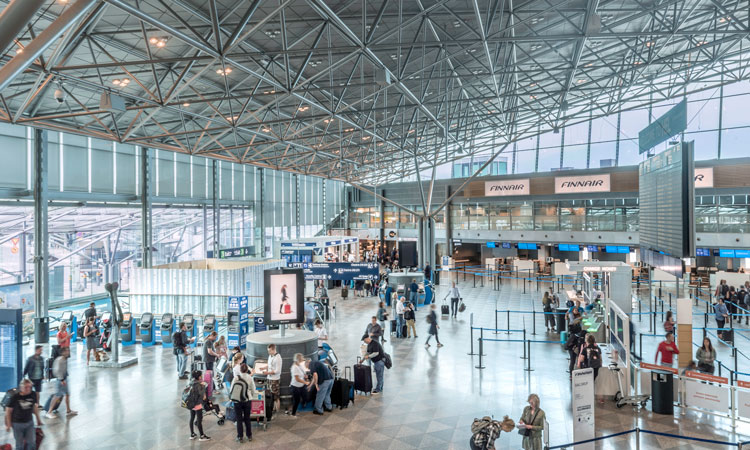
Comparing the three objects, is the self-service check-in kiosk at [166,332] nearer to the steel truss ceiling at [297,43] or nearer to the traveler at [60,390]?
the traveler at [60,390]

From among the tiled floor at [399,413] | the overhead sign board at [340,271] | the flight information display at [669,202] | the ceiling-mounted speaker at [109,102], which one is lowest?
the tiled floor at [399,413]

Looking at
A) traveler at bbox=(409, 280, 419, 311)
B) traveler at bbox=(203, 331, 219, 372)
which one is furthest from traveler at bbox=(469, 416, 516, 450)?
traveler at bbox=(409, 280, 419, 311)

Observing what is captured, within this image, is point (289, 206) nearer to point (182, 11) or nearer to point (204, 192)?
point (204, 192)

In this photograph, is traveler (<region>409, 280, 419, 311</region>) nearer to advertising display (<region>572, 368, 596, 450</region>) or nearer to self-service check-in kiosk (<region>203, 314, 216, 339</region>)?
self-service check-in kiosk (<region>203, 314, 216, 339</region>)

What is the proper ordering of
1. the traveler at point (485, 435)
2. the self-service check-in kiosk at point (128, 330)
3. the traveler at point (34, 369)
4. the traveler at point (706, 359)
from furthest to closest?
the self-service check-in kiosk at point (128, 330) → the traveler at point (706, 359) → the traveler at point (34, 369) → the traveler at point (485, 435)

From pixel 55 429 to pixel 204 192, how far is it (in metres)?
23.1

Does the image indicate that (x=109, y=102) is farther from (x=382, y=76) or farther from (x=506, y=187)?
(x=506, y=187)

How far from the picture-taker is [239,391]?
8.18 m

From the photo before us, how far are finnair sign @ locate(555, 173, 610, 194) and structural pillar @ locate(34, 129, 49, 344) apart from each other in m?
31.4

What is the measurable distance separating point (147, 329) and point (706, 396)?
50.3 ft

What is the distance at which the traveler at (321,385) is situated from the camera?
9508mm

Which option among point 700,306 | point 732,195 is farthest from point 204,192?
point 732,195

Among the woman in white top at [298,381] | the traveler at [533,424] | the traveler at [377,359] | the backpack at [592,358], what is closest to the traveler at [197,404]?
the woman in white top at [298,381]

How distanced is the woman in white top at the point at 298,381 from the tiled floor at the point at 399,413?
39 cm
